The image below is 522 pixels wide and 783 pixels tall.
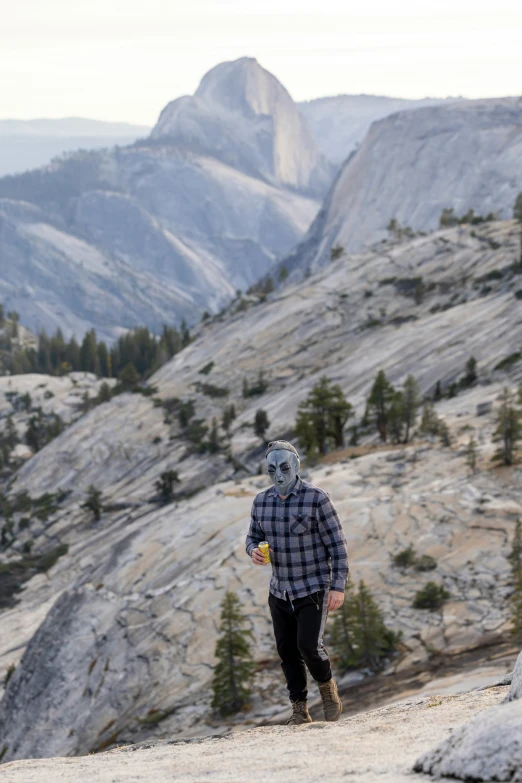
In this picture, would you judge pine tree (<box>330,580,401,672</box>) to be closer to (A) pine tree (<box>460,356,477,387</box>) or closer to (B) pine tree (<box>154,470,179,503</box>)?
(A) pine tree (<box>460,356,477,387</box>)

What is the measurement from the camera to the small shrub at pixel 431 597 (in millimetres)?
23531

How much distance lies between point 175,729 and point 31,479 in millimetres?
66313

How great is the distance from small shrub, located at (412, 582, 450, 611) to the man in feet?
50.5

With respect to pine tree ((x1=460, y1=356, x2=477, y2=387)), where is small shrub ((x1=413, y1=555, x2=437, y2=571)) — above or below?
above

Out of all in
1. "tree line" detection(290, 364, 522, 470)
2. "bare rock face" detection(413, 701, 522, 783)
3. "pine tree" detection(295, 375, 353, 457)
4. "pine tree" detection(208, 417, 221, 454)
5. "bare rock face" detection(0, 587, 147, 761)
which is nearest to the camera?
"bare rock face" detection(413, 701, 522, 783)

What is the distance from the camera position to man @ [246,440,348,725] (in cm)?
878

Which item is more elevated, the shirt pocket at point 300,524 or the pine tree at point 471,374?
the shirt pocket at point 300,524

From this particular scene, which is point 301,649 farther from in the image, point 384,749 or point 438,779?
point 438,779

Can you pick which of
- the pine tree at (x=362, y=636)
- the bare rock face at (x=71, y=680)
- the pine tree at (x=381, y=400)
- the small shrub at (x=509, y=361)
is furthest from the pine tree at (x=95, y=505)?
the pine tree at (x=362, y=636)

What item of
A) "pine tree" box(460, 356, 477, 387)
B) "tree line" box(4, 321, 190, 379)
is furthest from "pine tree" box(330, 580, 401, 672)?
"tree line" box(4, 321, 190, 379)

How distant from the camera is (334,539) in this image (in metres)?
8.83

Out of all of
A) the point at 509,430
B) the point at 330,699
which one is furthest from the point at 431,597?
the point at 330,699

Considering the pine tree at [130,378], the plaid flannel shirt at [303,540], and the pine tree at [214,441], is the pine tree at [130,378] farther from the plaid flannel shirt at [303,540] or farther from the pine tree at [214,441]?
the plaid flannel shirt at [303,540]

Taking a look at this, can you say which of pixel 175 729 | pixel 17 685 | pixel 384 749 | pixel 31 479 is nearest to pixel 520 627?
pixel 175 729
